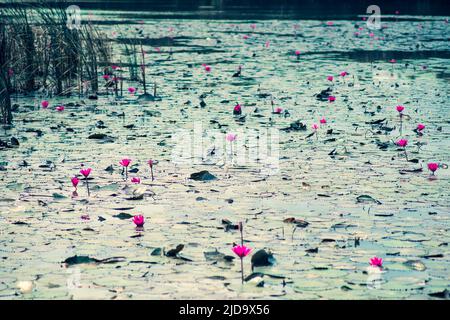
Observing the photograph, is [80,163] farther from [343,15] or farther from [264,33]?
[343,15]

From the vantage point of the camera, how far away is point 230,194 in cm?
713

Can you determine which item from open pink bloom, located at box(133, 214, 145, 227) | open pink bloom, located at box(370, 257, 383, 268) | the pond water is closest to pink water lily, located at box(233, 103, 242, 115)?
the pond water

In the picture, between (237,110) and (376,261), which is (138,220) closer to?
(376,261)

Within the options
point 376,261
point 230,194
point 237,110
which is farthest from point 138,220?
point 237,110

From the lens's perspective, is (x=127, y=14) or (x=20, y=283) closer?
(x=20, y=283)

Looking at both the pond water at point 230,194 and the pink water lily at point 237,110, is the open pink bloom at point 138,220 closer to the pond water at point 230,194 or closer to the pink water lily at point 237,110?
the pond water at point 230,194

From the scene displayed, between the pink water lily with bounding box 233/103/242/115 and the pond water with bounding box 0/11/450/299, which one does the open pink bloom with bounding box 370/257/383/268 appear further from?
the pink water lily with bounding box 233/103/242/115

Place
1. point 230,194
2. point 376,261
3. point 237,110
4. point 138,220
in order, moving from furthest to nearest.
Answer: point 237,110, point 230,194, point 138,220, point 376,261

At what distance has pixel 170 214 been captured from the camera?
21.3 feet

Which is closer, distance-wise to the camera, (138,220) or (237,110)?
(138,220)

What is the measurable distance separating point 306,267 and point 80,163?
3.82 metres

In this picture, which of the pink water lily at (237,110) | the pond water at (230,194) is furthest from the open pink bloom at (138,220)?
the pink water lily at (237,110)
